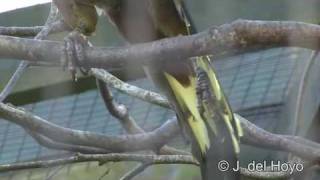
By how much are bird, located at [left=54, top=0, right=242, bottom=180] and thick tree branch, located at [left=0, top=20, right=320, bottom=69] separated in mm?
135

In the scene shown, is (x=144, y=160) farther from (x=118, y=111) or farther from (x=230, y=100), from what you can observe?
(x=230, y=100)

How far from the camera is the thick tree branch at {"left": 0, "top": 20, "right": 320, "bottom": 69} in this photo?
0.77 m

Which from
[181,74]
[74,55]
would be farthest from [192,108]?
[74,55]

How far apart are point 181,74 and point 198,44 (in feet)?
0.99

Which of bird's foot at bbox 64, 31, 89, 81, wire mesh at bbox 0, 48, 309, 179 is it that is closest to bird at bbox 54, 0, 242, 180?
bird's foot at bbox 64, 31, 89, 81

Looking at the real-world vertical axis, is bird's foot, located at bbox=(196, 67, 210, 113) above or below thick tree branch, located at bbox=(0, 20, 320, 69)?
below

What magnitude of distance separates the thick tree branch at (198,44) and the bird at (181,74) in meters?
0.13

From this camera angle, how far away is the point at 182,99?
3.56 feet

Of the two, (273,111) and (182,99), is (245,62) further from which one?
(182,99)

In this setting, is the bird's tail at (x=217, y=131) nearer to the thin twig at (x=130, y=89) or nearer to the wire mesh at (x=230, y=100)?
the thin twig at (x=130, y=89)

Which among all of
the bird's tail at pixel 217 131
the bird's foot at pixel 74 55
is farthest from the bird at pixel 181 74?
the bird's foot at pixel 74 55

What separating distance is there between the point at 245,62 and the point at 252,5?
11 cm

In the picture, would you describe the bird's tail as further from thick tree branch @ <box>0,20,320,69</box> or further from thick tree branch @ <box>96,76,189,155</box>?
thick tree branch @ <box>96,76,189,155</box>

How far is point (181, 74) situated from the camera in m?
1.10
